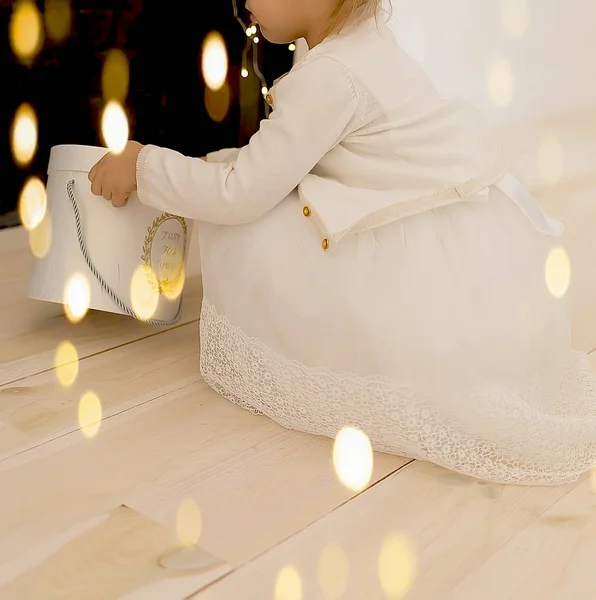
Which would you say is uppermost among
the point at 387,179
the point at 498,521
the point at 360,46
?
the point at 360,46

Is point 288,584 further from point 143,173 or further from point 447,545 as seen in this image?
point 143,173

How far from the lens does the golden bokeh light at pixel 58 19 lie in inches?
65.9

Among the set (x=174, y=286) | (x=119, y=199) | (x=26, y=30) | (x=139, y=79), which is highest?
(x=26, y=30)

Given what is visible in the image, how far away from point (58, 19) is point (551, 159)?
1.46m

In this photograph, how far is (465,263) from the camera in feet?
3.13

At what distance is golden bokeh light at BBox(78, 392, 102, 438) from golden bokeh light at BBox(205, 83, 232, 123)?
1.14 m

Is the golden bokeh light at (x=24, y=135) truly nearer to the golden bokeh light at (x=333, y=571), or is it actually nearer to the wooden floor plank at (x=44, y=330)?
the wooden floor plank at (x=44, y=330)

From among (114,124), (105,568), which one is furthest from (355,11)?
(114,124)

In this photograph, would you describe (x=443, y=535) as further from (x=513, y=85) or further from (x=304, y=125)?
(x=513, y=85)

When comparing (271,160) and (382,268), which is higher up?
(271,160)

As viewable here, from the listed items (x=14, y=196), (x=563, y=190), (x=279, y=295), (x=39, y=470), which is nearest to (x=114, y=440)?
(x=39, y=470)

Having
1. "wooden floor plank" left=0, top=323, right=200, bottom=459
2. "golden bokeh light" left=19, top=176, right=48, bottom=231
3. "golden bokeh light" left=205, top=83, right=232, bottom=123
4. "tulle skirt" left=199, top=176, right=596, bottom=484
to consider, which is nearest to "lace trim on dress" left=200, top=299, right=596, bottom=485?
"tulle skirt" left=199, top=176, right=596, bottom=484

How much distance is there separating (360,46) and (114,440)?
51 cm

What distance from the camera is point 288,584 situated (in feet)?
2.36
